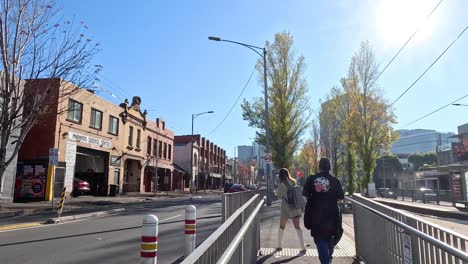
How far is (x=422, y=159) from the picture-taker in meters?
94.9

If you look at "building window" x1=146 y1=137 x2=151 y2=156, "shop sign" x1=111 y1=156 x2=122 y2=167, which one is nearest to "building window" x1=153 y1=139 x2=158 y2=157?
"building window" x1=146 y1=137 x2=151 y2=156

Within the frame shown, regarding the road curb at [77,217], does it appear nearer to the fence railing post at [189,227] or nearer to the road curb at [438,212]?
the fence railing post at [189,227]

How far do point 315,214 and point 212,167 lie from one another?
71922 mm

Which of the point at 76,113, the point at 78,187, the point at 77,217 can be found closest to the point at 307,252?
the point at 77,217

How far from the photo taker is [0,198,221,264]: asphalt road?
8234 mm

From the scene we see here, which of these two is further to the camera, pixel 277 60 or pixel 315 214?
pixel 277 60

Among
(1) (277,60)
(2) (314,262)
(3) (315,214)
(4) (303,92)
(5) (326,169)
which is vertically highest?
(1) (277,60)

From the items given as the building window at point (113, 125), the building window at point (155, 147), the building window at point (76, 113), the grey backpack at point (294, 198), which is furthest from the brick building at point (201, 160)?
the grey backpack at point (294, 198)

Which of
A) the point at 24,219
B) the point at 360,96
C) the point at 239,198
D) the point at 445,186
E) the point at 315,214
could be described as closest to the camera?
the point at 315,214

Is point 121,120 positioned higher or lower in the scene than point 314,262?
higher

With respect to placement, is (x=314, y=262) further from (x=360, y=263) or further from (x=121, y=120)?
(x=121, y=120)

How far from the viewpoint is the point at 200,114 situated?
48969 millimetres

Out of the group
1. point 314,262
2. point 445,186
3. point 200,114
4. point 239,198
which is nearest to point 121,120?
point 200,114

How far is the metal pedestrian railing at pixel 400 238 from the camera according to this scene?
3.50 meters
